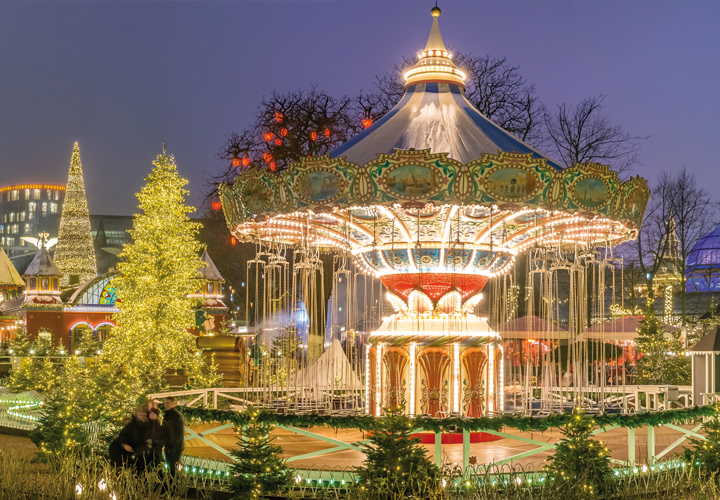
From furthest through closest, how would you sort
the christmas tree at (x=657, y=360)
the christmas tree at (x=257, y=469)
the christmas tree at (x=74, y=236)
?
the christmas tree at (x=74, y=236)
the christmas tree at (x=657, y=360)
the christmas tree at (x=257, y=469)

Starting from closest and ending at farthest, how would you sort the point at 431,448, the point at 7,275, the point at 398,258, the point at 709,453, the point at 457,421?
the point at 457,421
the point at 709,453
the point at 431,448
the point at 398,258
the point at 7,275

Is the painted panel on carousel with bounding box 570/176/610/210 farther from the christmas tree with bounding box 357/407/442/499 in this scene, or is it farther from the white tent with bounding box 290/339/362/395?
the white tent with bounding box 290/339/362/395

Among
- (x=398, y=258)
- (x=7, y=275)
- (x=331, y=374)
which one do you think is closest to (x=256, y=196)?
(x=398, y=258)

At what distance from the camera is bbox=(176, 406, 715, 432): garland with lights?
30.5ft

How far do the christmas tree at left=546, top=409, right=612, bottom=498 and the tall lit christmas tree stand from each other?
1700cm

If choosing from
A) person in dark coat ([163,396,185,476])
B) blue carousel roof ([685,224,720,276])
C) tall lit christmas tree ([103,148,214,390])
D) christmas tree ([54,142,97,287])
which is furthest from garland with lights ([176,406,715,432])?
blue carousel roof ([685,224,720,276])

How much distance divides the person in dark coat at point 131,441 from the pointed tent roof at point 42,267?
3043cm

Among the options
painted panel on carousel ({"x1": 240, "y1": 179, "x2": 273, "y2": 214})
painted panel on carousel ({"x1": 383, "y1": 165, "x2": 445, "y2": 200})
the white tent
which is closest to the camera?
painted panel on carousel ({"x1": 383, "y1": 165, "x2": 445, "y2": 200})

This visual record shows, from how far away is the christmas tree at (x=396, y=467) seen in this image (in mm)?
8198

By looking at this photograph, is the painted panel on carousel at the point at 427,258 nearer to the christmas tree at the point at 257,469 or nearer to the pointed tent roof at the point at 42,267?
the christmas tree at the point at 257,469

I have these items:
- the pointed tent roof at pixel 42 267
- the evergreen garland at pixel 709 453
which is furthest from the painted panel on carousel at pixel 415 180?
the pointed tent roof at pixel 42 267

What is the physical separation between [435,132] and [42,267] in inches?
1217

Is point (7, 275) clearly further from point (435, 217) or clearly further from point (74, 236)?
point (435, 217)

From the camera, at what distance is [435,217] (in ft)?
41.0
